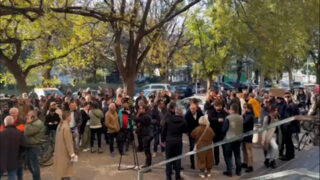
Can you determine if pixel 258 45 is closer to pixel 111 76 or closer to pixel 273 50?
pixel 273 50

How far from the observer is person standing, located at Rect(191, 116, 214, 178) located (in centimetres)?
993

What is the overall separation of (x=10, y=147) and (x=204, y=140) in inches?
176

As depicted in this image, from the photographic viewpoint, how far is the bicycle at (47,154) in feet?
37.9

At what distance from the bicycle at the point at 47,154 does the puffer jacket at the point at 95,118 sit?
144cm

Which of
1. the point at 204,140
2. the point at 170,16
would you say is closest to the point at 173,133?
the point at 204,140

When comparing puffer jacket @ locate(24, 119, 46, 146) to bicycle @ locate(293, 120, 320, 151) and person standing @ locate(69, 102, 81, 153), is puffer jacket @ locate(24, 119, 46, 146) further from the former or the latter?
bicycle @ locate(293, 120, 320, 151)

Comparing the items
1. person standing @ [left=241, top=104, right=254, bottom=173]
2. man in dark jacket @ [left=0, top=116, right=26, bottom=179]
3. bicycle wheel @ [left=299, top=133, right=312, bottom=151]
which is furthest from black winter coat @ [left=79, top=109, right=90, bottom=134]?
bicycle wheel @ [left=299, top=133, right=312, bottom=151]

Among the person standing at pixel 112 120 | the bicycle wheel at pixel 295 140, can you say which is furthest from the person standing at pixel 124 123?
the bicycle wheel at pixel 295 140

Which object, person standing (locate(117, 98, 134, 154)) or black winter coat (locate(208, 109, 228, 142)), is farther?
person standing (locate(117, 98, 134, 154))

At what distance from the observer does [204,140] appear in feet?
32.7

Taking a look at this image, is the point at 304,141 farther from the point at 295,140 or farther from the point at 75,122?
the point at 75,122

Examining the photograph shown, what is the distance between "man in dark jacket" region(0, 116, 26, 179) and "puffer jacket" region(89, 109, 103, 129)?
13.7 ft

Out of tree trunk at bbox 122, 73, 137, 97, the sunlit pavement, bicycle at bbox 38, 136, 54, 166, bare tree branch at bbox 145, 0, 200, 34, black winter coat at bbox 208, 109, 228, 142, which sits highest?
bare tree branch at bbox 145, 0, 200, 34

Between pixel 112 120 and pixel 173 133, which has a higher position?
pixel 112 120
